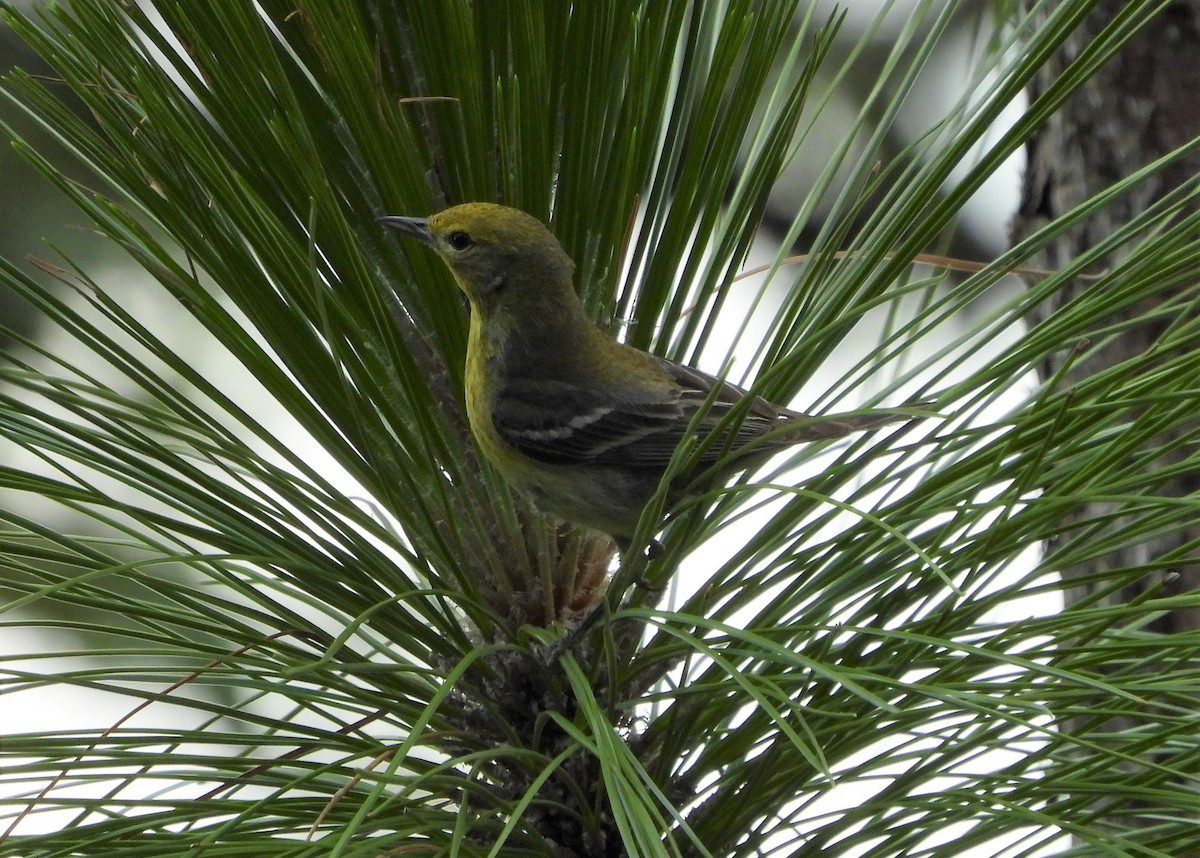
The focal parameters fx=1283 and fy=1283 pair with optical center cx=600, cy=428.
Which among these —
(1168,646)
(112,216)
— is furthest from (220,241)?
(1168,646)

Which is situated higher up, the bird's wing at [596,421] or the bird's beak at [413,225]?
the bird's wing at [596,421]

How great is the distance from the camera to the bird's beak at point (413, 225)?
1553mm

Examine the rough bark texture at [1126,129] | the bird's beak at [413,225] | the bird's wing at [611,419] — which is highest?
the rough bark texture at [1126,129]

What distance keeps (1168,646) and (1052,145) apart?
171 centimetres

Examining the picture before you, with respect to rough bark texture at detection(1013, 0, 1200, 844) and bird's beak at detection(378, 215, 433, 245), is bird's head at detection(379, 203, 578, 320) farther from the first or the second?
rough bark texture at detection(1013, 0, 1200, 844)

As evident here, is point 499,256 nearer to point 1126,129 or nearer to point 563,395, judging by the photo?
point 563,395

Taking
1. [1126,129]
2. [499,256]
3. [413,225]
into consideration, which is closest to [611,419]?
[499,256]

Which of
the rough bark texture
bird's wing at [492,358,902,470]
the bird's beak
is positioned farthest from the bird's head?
the rough bark texture

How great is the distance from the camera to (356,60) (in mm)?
1414

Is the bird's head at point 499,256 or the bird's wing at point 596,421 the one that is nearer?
the bird's head at point 499,256

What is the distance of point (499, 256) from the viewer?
1.78 m

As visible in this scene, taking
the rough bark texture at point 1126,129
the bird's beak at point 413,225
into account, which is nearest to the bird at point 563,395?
the bird's beak at point 413,225

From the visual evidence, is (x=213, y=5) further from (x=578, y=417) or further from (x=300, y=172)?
(x=578, y=417)

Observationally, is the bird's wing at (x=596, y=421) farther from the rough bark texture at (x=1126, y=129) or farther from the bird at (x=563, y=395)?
the rough bark texture at (x=1126, y=129)
